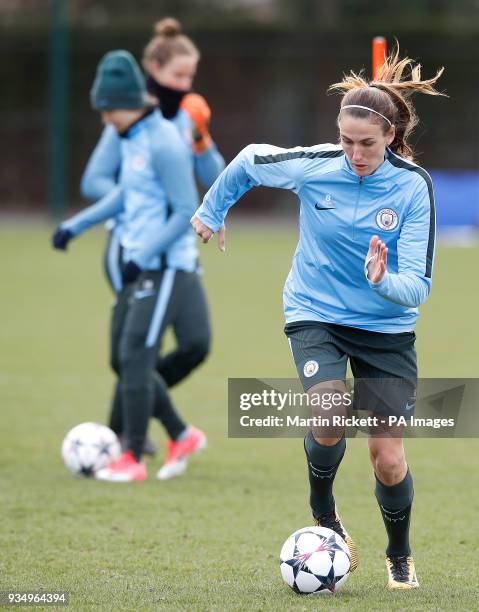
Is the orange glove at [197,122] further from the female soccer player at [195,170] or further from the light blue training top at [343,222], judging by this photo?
the light blue training top at [343,222]

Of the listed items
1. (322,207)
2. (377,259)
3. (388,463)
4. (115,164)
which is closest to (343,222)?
(322,207)

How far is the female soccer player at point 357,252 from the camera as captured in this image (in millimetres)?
4586

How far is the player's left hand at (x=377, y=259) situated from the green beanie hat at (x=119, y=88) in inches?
119

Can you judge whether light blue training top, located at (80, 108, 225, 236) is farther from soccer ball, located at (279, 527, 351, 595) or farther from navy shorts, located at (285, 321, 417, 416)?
soccer ball, located at (279, 527, 351, 595)

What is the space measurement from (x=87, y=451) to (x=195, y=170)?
71.2 inches

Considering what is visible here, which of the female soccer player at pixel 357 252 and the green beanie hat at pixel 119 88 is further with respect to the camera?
the green beanie hat at pixel 119 88

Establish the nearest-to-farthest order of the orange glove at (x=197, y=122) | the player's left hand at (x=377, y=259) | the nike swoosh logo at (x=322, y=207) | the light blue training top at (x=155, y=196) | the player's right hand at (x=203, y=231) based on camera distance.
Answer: the player's left hand at (x=377, y=259) < the nike swoosh logo at (x=322, y=207) < the player's right hand at (x=203, y=231) < the light blue training top at (x=155, y=196) < the orange glove at (x=197, y=122)

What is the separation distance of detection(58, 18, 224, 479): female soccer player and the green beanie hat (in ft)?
1.02

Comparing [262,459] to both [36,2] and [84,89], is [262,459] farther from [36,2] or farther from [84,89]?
[36,2]

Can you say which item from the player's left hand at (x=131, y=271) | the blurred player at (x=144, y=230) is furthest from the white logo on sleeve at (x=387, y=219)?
the player's left hand at (x=131, y=271)

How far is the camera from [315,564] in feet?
15.0

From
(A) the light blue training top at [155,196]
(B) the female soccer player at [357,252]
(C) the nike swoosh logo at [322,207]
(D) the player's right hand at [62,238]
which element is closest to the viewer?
(B) the female soccer player at [357,252]

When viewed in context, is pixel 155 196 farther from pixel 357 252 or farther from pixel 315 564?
pixel 315 564

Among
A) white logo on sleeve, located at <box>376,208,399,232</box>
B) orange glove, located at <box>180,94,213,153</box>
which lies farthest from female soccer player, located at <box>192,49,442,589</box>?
orange glove, located at <box>180,94,213,153</box>
